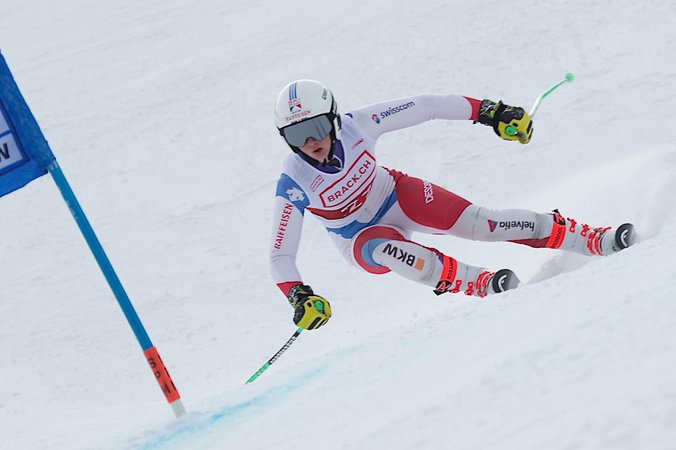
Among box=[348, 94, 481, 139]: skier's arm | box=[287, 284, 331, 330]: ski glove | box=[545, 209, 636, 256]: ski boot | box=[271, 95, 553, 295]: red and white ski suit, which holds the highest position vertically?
box=[348, 94, 481, 139]: skier's arm

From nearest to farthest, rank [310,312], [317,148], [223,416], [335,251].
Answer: [223,416], [310,312], [317,148], [335,251]

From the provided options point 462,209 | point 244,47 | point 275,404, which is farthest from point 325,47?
point 275,404

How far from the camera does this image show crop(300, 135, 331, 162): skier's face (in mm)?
4324

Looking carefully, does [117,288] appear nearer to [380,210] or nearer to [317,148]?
[317,148]

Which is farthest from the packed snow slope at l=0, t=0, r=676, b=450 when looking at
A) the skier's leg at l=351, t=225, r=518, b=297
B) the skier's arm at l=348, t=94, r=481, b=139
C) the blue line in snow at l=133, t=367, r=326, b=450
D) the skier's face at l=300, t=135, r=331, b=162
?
the skier's face at l=300, t=135, r=331, b=162

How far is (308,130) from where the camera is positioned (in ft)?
14.0

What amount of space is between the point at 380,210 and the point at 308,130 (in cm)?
69

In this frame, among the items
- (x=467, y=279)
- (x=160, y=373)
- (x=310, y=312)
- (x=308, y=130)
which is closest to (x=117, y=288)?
(x=160, y=373)

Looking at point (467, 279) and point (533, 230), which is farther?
point (533, 230)

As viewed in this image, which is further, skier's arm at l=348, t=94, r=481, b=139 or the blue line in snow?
skier's arm at l=348, t=94, r=481, b=139

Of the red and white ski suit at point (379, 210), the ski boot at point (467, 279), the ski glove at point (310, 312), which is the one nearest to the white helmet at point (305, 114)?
the red and white ski suit at point (379, 210)

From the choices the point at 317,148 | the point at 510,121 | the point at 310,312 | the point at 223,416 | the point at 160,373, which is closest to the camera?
the point at 223,416

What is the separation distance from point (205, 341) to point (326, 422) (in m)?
3.91

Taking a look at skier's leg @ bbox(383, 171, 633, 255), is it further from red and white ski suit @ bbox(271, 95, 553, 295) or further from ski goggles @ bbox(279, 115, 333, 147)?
ski goggles @ bbox(279, 115, 333, 147)
